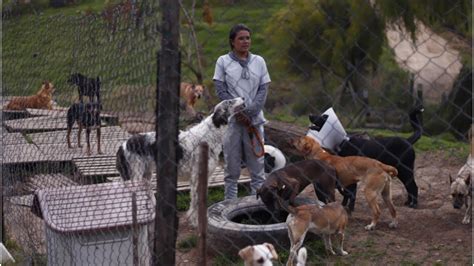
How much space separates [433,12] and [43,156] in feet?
12.5

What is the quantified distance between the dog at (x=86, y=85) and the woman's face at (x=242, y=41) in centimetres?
140

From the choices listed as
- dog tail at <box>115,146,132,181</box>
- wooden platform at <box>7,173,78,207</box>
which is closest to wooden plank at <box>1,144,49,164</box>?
wooden platform at <box>7,173,78,207</box>

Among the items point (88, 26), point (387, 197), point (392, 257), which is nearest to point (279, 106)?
point (387, 197)

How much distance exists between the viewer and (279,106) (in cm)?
1275

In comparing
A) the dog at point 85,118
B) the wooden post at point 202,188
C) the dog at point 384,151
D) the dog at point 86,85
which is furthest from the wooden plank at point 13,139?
the wooden post at point 202,188

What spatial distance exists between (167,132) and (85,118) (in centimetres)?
343

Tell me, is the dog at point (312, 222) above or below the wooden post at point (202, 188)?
below

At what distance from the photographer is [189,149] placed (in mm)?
6008

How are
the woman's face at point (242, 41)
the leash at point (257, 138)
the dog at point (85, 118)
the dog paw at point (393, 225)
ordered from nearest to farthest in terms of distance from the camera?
1. the dog at point (85, 118)
2. the woman's face at point (242, 41)
3. the dog paw at point (393, 225)
4. the leash at point (257, 138)

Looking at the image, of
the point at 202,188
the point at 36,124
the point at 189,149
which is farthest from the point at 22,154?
the point at 202,188

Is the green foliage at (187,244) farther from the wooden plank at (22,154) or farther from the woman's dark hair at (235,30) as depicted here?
the woman's dark hair at (235,30)

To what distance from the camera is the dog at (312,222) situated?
5.23 meters

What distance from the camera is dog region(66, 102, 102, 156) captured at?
548 centimetres

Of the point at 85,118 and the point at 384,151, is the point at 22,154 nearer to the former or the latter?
the point at 85,118
